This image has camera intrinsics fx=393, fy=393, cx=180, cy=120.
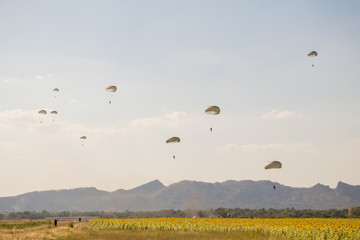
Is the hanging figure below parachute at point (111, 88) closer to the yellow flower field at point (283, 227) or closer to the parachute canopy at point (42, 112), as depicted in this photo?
the parachute canopy at point (42, 112)

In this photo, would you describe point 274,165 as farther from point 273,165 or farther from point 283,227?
point 283,227

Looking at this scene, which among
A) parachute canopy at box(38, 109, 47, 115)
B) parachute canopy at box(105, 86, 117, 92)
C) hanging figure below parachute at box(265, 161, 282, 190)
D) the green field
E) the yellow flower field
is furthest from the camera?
parachute canopy at box(38, 109, 47, 115)

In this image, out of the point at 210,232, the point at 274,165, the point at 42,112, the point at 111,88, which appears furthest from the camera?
the point at 42,112

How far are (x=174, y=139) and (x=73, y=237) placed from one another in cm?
2077

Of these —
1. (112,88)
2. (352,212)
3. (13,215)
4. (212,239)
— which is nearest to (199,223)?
(212,239)

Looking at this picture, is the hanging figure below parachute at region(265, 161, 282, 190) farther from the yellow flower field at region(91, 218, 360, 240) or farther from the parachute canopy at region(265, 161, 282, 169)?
the yellow flower field at region(91, 218, 360, 240)

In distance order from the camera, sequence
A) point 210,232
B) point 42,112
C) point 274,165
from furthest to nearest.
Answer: point 42,112
point 274,165
point 210,232

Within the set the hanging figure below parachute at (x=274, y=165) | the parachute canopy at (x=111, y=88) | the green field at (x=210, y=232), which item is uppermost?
the parachute canopy at (x=111, y=88)

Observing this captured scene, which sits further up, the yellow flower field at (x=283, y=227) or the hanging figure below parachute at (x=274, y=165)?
the hanging figure below parachute at (x=274, y=165)

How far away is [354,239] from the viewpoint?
76.4 ft

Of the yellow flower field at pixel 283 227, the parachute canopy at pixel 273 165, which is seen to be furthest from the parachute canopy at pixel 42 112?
the parachute canopy at pixel 273 165

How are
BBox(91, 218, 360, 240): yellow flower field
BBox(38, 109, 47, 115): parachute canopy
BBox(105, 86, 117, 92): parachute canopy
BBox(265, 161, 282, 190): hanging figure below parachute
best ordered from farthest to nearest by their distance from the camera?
BBox(38, 109, 47, 115): parachute canopy, BBox(105, 86, 117, 92): parachute canopy, BBox(265, 161, 282, 190): hanging figure below parachute, BBox(91, 218, 360, 240): yellow flower field

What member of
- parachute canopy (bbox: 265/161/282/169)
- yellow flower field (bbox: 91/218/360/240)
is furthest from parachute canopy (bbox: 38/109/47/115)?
parachute canopy (bbox: 265/161/282/169)

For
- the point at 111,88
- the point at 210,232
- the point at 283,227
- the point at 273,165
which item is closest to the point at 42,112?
the point at 111,88
